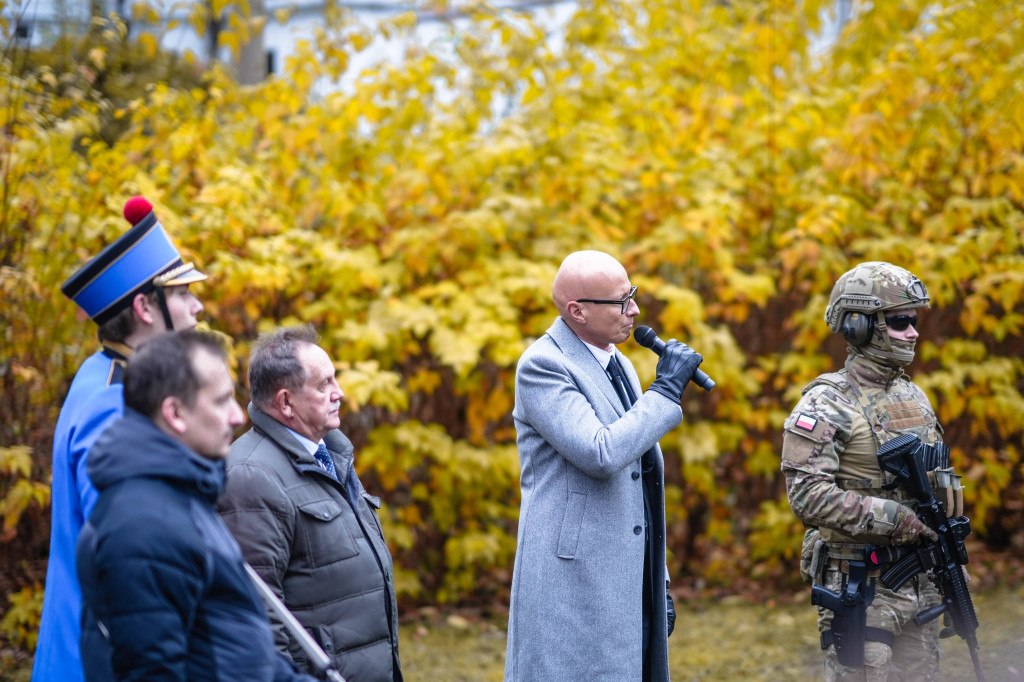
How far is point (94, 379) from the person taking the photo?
2.50m

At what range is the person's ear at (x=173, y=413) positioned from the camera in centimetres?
191

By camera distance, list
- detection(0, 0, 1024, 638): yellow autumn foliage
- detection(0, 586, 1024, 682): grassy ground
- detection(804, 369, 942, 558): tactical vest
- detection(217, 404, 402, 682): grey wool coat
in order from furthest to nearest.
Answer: detection(0, 0, 1024, 638): yellow autumn foliage → detection(0, 586, 1024, 682): grassy ground → detection(804, 369, 942, 558): tactical vest → detection(217, 404, 402, 682): grey wool coat

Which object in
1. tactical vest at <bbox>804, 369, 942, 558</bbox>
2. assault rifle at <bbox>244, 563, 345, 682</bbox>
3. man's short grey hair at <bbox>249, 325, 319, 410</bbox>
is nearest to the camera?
assault rifle at <bbox>244, 563, 345, 682</bbox>

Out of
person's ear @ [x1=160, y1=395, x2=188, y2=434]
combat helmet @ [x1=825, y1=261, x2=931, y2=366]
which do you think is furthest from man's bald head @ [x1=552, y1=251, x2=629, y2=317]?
person's ear @ [x1=160, y1=395, x2=188, y2=434]

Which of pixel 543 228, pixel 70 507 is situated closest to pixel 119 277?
pixel 70 507

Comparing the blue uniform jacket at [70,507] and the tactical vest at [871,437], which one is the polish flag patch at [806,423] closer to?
the tactical vest at [871,437]

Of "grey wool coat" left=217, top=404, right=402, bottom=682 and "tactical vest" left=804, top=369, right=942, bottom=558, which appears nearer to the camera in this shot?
"grey wool coat" left=217, top=404, right=402, bottom=682

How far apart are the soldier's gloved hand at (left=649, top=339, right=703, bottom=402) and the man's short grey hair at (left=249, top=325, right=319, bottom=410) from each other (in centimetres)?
118

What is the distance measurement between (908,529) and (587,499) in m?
1.32

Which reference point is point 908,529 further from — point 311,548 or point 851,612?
point 311,548

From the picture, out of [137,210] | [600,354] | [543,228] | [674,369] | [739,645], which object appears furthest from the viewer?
[543,228]

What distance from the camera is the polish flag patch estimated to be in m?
3.54

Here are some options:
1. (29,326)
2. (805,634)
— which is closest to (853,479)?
(805,634)

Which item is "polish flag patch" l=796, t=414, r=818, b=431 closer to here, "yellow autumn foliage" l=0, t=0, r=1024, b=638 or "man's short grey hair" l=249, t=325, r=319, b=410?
"man's short grey hair" l=249, t=325, r=319, b=410
